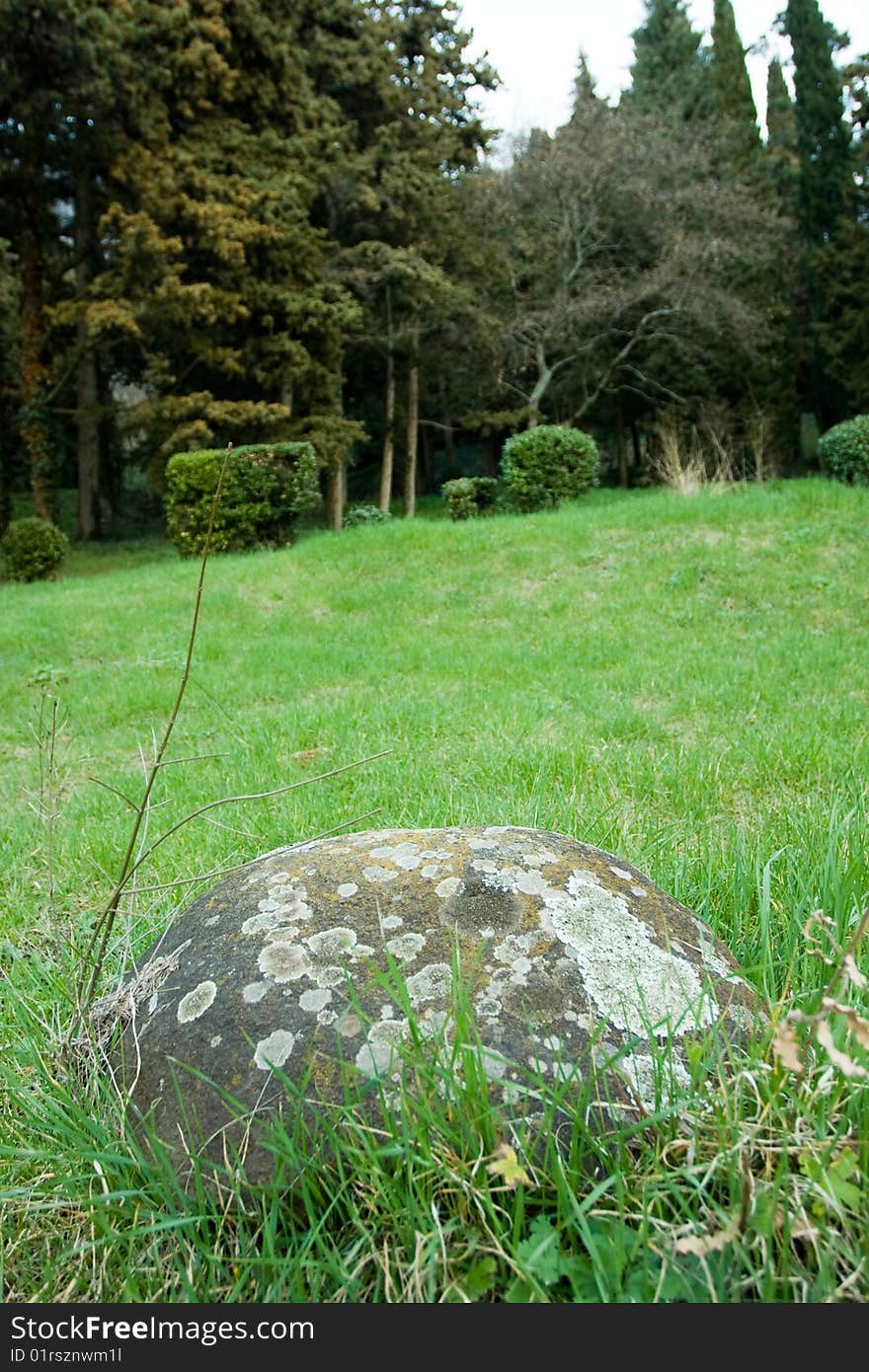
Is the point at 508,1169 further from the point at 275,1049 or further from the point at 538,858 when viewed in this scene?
the point at 538,858

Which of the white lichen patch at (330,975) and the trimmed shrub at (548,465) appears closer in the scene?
the white lichen patch at (330,975)

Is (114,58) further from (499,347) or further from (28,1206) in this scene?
(28,1206)

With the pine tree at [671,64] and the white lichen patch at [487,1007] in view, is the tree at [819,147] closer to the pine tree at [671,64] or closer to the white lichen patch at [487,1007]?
the pine tree at [671,64]

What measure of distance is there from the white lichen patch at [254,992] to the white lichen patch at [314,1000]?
0.06 meters

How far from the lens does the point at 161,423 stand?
54.6 feet

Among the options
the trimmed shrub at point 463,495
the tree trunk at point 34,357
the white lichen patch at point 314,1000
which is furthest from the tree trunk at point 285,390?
the white lichen patch at point 314,1000

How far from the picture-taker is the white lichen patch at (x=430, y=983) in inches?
45.8

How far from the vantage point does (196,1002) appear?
1.23 metres

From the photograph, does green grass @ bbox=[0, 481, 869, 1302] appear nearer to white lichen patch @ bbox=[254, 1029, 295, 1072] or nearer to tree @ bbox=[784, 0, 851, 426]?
white lichen patch @ bbox=[254, 1029, 295, 1072]

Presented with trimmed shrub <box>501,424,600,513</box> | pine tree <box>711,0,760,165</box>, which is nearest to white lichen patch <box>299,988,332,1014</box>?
trimmed shrub <box>501,424,600,513</box>

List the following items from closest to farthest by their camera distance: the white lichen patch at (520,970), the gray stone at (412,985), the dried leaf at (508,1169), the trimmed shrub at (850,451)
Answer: the dried leaf at (508,1169), the gray stone at (412,985), the white lichen patch at (520,970), the trimmed shrub at (850,451)

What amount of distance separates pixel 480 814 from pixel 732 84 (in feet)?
103

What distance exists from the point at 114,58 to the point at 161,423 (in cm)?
590

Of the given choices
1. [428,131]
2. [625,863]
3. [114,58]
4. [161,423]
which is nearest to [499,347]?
[428,131]
